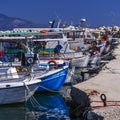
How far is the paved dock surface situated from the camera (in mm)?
13717

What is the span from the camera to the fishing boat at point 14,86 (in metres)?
19.0

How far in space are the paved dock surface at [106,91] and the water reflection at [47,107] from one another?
1.36 metres

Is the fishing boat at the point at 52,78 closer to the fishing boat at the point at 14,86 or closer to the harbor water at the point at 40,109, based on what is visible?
the harbor water at the point at 40,109

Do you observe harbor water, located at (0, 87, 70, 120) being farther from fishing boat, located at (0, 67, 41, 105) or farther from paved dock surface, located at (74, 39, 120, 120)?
paved dock surface, located at (74, 39, 120, 120)

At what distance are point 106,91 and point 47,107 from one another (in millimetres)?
3492

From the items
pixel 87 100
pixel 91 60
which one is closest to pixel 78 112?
pixel 87 100

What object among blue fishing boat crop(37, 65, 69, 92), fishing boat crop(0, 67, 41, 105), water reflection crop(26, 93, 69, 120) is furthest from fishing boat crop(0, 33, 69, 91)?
fishing boat crop(0, 67, 41, 105)

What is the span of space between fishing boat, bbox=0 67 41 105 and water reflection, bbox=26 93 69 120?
0.69 meters

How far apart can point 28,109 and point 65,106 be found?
168cm

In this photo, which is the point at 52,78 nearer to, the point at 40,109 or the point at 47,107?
the point at 47,107

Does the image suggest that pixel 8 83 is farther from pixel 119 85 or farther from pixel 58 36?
pixel 58 36

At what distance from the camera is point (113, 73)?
2355 centimetres

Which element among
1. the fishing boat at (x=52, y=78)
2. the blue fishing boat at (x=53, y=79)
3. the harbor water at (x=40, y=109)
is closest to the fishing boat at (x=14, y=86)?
the harbor water at (x=40, y=109)

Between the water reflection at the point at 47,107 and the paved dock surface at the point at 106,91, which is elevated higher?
the paved dock surface at the point at 106,91
